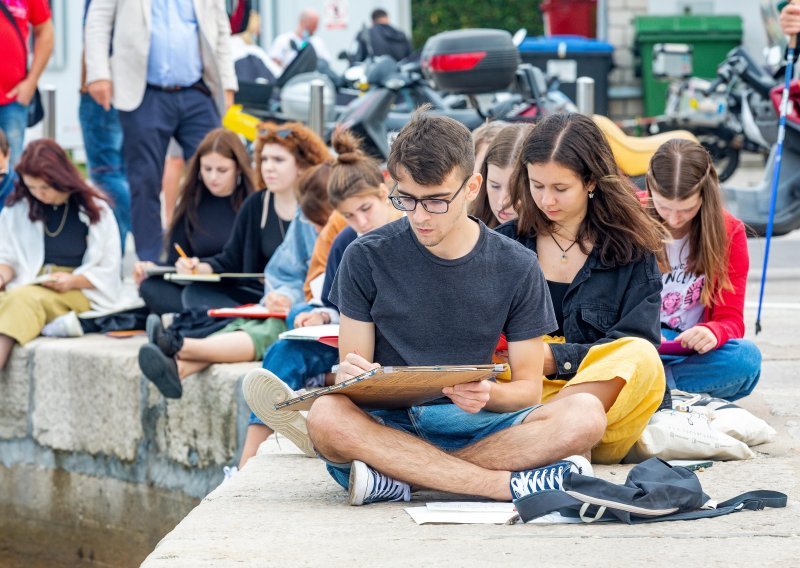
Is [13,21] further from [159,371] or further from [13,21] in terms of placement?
[159,371]

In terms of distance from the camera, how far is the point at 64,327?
616 centimetres

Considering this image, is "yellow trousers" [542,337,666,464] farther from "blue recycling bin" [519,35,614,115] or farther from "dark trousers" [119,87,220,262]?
"blue recycling bin" [519,35,614,115]

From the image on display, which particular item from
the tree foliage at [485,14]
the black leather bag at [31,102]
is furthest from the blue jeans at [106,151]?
the tree foliage at [485,14]

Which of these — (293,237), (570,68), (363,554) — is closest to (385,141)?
(293,237)

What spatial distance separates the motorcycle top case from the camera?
734 centimetres

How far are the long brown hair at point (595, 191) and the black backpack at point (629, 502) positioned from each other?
87 centimetres

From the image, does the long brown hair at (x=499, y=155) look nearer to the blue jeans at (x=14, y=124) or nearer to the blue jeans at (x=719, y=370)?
the blue jeans at (x=719, y=370)

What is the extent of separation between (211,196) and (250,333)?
132 cm

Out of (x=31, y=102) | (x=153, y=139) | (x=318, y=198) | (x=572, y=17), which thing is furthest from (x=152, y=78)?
(x=572, y=17)

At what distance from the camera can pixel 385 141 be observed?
316 inches

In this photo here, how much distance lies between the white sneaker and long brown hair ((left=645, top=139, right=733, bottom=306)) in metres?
2.76

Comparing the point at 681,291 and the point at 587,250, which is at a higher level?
the point at 587,250

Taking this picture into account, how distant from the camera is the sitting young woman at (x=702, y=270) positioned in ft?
14.4

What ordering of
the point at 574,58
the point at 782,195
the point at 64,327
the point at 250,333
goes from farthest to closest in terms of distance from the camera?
the point at 574,58 < the point at 782,195 < the point at 64,327 < the point at 250,333
